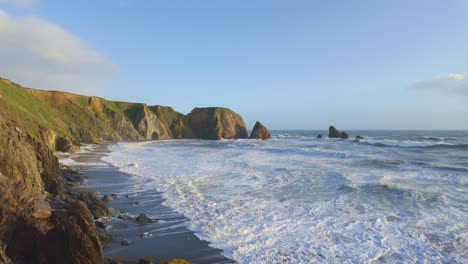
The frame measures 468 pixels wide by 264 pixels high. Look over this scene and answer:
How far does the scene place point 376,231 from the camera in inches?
420

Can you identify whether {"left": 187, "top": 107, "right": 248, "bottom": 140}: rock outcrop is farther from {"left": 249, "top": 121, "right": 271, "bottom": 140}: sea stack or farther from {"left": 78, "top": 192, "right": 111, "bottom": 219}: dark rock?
{"left": 78, "top": 192, "right": 111, "bottom": 219}: dark rock

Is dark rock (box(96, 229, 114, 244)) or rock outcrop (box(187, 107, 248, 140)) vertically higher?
rock outcrop (box(187, 107, 248, 140))

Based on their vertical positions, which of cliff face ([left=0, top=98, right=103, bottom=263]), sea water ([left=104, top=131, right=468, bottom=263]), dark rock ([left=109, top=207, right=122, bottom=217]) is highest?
cliff face ([left=0, top=98, right=103, bottom=263])

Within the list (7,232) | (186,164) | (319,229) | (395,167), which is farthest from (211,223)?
(395,167)

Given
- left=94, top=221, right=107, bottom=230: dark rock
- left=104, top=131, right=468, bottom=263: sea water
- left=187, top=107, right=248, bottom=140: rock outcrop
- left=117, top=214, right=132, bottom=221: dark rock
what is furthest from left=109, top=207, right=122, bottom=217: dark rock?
left=187, top=107, right=248, bottom=140: rock outcrop

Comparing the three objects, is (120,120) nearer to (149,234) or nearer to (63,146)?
(63,146)

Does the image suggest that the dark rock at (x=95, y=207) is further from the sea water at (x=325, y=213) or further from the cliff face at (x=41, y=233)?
the cliff face at (x=41, y=233)

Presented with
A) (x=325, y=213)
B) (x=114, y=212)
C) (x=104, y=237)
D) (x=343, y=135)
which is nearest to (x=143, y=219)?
(x=114, y=212)

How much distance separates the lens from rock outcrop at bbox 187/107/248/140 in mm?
86188

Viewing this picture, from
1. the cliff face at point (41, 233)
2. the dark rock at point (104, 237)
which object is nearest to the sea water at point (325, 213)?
the dark rock at point (104, 237)

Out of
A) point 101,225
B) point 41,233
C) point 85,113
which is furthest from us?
point 85,113

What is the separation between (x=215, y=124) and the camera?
8606 centimetres

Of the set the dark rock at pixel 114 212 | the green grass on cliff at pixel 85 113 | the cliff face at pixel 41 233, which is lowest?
the dark rock at pixel 114 212

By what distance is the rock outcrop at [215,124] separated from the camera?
283 feet
